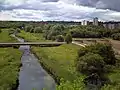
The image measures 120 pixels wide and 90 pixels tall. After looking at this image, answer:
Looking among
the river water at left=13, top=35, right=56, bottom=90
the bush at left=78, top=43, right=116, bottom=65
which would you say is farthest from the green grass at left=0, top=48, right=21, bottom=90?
the bush at left=78, top=43, right=116, bottom=65

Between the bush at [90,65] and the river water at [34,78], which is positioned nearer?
the river water at [34,78]

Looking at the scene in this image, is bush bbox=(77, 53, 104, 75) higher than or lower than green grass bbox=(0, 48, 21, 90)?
higher

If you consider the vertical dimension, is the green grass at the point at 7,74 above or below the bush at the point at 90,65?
below

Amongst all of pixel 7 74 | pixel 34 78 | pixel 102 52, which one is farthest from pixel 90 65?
pixel 7 74

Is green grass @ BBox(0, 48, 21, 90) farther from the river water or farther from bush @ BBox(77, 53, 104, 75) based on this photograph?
bush @ BBox(77, 53, 104, 75)

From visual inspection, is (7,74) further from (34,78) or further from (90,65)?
(90,65)

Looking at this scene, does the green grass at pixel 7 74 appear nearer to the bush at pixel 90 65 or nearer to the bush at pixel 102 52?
the bush at pixel 90 65

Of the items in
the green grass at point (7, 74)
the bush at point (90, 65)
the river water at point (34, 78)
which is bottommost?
the river water at point (34, 78)

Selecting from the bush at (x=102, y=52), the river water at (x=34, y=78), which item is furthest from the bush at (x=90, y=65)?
the bush at (x=102, y=52)

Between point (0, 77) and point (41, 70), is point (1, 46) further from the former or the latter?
point (0, 77)

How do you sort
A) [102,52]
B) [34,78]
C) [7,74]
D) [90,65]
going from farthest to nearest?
[102,52], [34,78], [7,74], [90,65]

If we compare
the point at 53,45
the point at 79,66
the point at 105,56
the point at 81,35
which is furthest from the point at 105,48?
the point at 81,35
